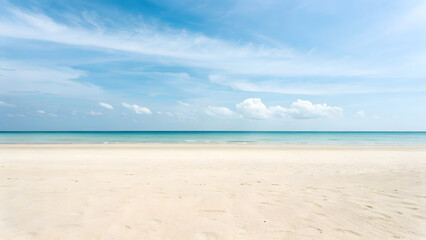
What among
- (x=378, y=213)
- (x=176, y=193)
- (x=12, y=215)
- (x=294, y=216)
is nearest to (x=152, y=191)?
(x=176, y=193)

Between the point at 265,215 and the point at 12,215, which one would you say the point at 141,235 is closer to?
the point at 265,215

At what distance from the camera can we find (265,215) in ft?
14.8

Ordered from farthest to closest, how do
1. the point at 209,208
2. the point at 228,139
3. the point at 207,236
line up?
the point at 228,139, the point at 209,208, the point at 207,236

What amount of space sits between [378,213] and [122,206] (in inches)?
205

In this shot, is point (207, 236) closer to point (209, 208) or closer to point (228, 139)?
point (209, 208)

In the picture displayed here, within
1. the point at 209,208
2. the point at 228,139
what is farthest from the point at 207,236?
the point at 228,139

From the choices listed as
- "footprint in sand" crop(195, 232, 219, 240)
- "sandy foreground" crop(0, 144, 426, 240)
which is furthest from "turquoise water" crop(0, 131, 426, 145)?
"footprint in sand" crop(195, 232, 219, 240)

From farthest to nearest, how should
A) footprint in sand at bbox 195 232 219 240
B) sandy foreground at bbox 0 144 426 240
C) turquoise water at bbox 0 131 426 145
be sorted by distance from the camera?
turquoise water at bbox 0 131 426 145 < sandy foreground at bbox 0 144 426 240 < footprint in sand at bbox 195 232 219 240

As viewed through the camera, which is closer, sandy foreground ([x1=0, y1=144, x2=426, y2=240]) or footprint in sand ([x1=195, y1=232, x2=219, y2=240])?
footprint in sand ([x1=195, y1=232, x2=219, y2=240])

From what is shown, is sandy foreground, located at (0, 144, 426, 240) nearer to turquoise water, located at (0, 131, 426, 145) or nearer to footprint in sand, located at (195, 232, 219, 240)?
footprint in sand, located at (195, 232, 219, 240)

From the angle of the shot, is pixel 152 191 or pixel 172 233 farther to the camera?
pixel 152 191

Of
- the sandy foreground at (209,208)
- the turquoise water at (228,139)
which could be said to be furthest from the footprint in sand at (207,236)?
the turquoise water at (228,139)

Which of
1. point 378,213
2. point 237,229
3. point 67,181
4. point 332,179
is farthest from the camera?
point 332,179

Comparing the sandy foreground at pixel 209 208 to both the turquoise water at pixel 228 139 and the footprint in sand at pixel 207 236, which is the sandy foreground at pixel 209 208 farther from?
the turquoise water at pixel 228 139
